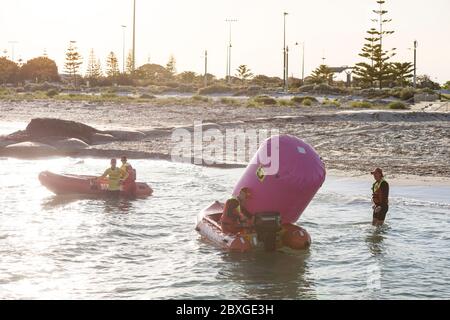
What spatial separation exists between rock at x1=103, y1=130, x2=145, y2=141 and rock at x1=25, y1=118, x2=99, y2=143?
133 cm

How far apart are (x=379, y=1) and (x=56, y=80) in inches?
2369

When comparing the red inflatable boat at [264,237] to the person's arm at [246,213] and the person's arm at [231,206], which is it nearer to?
the person's arm at [246,213]

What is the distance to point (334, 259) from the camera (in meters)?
13.5

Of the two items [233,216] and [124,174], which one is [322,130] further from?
[233,216]

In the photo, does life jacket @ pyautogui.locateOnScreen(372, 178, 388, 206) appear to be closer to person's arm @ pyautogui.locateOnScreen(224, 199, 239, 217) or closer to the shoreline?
person's arm @ pyautogui.locateOnScreen(224, 199, 239, 217)

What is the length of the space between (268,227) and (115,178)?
745 centimetres

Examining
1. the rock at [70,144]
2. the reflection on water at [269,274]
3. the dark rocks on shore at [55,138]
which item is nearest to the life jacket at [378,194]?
the reflection on water at [269,274]

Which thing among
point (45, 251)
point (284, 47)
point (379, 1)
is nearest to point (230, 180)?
point (45, 251)

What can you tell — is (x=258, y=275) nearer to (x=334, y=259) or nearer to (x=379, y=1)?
(x=334, y=259)

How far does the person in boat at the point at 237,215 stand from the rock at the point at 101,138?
18.7 m

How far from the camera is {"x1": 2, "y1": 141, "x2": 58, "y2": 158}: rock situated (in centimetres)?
2833

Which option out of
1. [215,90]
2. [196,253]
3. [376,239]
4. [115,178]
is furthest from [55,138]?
[215,90]

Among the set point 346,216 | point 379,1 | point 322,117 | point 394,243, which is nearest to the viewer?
point 394,243

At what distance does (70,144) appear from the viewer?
30109 millimetres
